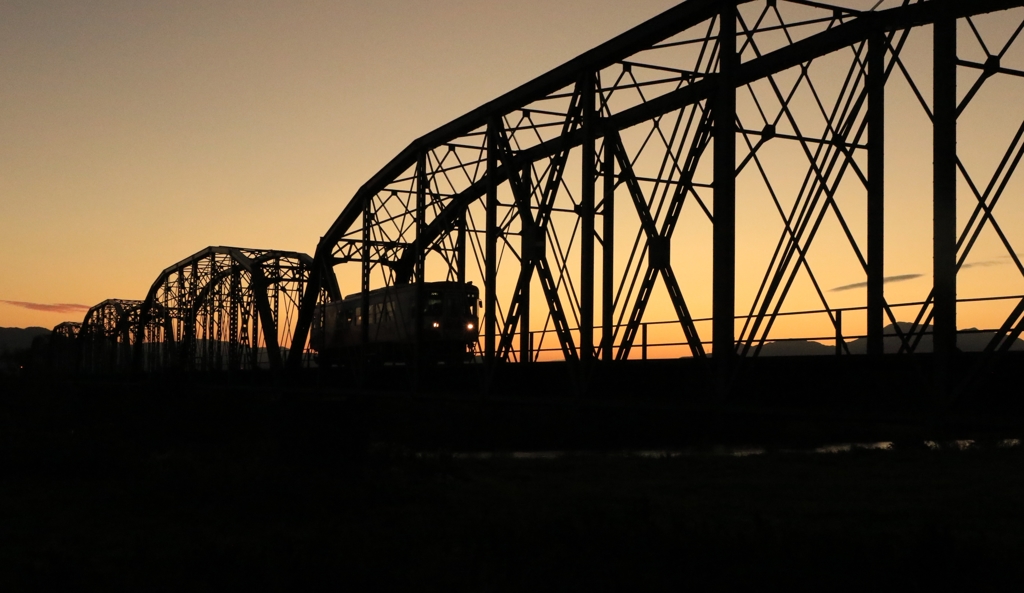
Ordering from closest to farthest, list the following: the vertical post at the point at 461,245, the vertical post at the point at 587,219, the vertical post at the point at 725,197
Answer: the vertical post at the point at 725,197
the vertical post at the point at 587,219
the vertical post at the point at 461,245

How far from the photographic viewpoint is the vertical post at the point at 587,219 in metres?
21.0

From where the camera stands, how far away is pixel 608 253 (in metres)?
23.7

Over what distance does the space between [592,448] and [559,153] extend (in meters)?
54.4

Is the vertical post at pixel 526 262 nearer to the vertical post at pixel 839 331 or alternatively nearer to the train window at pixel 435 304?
the vertical post at pixel 839 331

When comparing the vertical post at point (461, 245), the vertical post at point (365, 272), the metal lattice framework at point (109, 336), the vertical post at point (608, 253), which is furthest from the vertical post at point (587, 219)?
the metal lattice framework at point (109, 336)

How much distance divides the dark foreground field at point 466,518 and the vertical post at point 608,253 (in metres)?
4.73

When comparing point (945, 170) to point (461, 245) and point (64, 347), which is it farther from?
point (64, 347)

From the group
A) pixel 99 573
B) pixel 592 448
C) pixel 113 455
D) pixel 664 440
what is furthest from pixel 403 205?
pixel 664 440

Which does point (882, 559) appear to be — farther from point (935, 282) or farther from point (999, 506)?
point (999, 506)

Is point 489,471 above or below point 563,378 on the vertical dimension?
below

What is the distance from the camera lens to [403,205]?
37.9 meters

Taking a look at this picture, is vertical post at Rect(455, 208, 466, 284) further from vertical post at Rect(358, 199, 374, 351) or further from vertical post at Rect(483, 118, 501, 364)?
vertical post at Rect(483, 118, 501, 364)

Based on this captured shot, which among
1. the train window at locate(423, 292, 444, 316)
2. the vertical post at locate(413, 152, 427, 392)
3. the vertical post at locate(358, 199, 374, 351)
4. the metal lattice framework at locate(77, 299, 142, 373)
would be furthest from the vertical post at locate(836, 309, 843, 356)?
the metal lattice framework at locate(77, 299, 142, 373)

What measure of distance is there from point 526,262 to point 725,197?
291 inches
